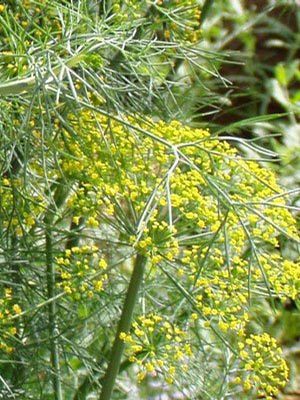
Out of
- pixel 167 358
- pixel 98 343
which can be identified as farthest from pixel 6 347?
pixel 98 343

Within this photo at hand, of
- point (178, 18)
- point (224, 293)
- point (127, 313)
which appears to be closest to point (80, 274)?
point (127, 313)

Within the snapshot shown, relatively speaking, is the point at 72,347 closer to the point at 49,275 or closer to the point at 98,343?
the point at 49,275

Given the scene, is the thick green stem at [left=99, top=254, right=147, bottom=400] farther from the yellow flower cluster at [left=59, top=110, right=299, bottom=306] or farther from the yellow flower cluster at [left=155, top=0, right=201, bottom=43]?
the yellow flower cluster at [left=155, top=0, right=201, bottom=43]

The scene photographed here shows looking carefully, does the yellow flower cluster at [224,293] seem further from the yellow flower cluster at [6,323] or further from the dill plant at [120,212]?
the yellow flower cluster at [6,323]

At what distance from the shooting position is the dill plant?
1158 mm

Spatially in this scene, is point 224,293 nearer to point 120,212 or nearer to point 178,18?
point 120,212

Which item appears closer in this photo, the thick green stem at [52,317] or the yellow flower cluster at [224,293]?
the yellow flower cluster at [224,293]

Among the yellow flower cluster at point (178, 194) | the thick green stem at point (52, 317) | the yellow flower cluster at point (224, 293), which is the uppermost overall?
the yellow flower cluster at point (178, 194)

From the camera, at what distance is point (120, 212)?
1200mm

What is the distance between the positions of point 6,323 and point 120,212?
245 mm

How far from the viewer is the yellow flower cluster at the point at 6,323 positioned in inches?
51.1

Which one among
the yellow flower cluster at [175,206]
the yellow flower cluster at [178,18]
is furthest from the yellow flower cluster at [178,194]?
the yellow flower cluster at [178,18]

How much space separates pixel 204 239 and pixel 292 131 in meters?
1.16

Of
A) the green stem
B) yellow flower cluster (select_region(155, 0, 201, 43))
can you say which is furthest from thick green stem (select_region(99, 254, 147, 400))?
yellow flower cluster (select_region(155, 0, 201, 43))
